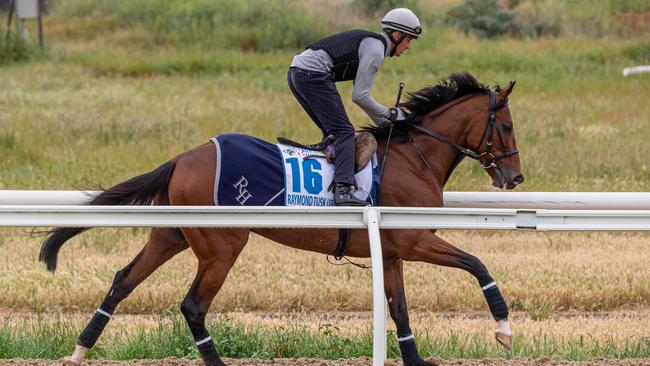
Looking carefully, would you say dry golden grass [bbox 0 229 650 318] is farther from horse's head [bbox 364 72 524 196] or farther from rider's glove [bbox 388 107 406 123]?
rider's glove [bbox 388 107 406 123]

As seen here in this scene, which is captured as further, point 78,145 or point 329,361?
point 78,145

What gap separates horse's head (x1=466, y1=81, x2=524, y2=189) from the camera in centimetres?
706

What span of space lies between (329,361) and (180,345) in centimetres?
92

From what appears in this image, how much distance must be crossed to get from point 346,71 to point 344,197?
826 millimetres

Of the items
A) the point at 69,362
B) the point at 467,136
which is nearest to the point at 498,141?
the point at 467,136

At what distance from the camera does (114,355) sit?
6930mm

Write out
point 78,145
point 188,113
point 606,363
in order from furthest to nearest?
point 188,113
point 78,145
point 606,363

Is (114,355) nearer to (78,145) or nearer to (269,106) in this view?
(78,145)

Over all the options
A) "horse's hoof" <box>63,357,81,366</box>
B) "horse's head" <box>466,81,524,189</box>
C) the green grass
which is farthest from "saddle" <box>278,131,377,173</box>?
"horse's hoof" <box>63,357,81,366</box>

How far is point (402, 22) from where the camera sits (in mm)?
6906

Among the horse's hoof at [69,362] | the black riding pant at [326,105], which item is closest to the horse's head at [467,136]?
the black riding pant at [326,105]

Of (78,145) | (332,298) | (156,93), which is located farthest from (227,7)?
(332,298)

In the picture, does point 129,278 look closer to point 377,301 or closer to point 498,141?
point 377,301

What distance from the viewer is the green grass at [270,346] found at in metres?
6.94
